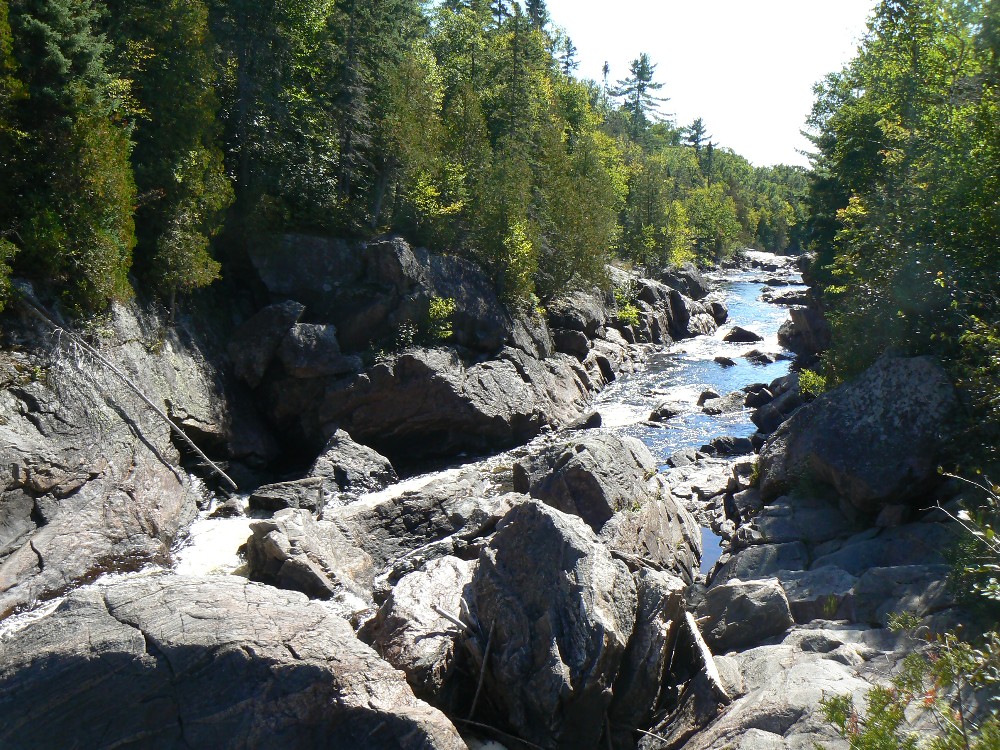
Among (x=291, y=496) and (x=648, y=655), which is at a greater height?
(x=648, y=655)

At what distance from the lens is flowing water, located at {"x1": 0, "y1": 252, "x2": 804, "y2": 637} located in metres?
16.7

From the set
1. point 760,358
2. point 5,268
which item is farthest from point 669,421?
point 5,268

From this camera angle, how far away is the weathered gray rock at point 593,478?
15398 millimetres

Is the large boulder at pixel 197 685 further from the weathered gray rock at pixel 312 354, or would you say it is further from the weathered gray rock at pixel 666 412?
the weathered gray rock at pixel 666 412

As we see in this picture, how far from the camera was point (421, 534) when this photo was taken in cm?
1666

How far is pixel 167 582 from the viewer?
A: 8734 mm

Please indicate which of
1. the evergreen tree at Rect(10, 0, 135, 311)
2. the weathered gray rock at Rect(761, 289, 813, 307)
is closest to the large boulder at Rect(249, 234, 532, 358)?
the evergreen tree at Rect(10, 0, 135, 311)

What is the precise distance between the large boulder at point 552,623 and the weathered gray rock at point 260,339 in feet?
53.1

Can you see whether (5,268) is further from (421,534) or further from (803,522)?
(803,522)

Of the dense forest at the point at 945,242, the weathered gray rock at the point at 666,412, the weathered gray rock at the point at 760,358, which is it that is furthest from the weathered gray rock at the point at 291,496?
the weathered gray rock at the point at 760,358

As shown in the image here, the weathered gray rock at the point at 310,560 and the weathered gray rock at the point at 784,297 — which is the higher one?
the weathered gray rock at the point at 784,297

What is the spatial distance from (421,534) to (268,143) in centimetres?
1785

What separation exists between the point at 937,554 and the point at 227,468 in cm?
1812

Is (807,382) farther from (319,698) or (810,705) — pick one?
(319,698)
